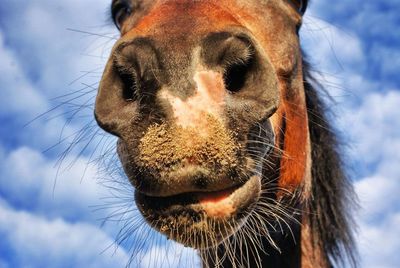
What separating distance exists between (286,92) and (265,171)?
0.61 meters

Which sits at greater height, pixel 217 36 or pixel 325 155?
pixel 217 36

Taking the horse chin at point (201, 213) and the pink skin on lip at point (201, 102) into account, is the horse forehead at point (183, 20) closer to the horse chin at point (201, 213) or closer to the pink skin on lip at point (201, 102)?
the pink skin on lip at point (201, 102)

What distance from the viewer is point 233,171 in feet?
7.05

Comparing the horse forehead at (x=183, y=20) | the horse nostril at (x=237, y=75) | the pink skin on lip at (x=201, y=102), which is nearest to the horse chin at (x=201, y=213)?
the pink skin on lip at (x=201, y=102)

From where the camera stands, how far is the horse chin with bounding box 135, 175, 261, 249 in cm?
218

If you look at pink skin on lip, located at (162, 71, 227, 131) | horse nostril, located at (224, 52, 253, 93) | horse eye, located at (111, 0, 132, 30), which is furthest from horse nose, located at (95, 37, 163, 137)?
horse eye, located at (111, 0, 132, 30)

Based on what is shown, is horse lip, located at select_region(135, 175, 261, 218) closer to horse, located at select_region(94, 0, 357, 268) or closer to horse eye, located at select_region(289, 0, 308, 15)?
horse, located at select_region(94, 0, 357, 268)

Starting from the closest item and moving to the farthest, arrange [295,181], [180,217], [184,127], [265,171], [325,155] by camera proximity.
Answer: [184,127] → [180,217] → [265,171] → [295,181] → [325,155]

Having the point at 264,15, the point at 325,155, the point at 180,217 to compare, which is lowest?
the point at 180,217

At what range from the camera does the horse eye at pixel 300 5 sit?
3.56 m

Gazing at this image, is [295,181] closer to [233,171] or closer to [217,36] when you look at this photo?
[233,171]

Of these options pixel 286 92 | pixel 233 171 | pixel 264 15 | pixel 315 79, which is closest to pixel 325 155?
pixel 315 79

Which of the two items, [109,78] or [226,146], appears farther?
[109,78]

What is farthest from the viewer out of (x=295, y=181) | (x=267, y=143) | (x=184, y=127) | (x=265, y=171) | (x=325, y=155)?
(x=325, y=155)
